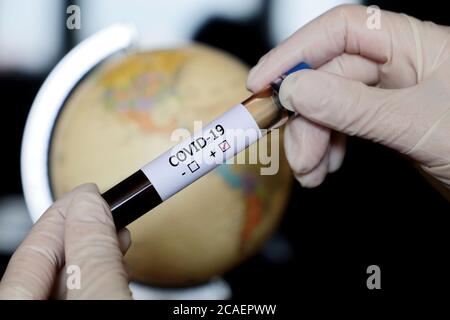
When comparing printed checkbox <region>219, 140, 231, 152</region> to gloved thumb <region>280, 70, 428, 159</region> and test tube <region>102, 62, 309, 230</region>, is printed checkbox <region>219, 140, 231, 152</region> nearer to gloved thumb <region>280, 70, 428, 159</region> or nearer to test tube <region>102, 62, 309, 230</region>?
test tube <region>102, 62, 309, 230</region>

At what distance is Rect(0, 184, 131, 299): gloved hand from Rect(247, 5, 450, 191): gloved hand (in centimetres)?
29

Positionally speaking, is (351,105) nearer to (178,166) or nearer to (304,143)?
(304,143)

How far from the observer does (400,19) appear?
747 millimetres

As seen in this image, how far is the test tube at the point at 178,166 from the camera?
Answer: 0.64 meters

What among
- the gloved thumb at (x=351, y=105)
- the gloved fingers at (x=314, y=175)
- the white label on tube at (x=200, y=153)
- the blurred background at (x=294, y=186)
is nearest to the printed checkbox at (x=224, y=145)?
the white label on tube at (x=200, y=153)

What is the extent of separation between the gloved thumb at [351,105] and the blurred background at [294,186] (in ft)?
1.41

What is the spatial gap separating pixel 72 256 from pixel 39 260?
0.04 metres

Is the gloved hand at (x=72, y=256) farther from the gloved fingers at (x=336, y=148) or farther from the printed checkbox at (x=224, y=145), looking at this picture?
the gloved fingers at (x=336, y=148)

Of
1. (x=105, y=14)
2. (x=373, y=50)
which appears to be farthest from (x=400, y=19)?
(x=105, y=14)

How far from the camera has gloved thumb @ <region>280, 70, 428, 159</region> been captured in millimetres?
674

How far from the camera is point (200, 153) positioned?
2.13 ft

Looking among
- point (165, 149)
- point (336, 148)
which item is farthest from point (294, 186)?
point (165, 149)

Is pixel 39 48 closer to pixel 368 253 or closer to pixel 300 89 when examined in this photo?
pixel 300 89

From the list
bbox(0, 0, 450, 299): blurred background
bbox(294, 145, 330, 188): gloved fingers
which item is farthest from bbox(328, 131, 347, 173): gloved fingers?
bbox(0, 0, 450, 299): blurred background
